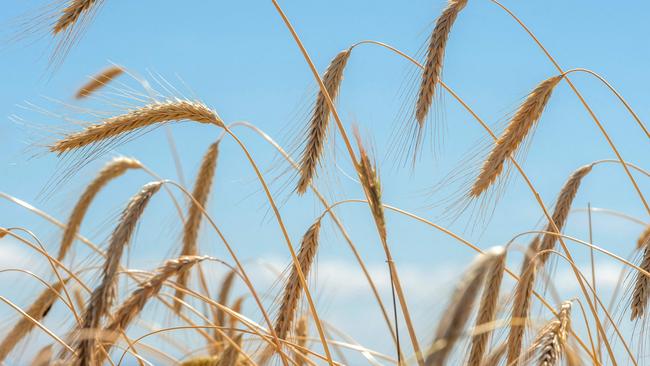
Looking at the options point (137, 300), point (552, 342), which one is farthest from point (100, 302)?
point (552, 342)

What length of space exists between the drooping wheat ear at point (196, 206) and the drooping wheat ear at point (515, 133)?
1.70 meters

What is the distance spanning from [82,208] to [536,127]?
7.86ft

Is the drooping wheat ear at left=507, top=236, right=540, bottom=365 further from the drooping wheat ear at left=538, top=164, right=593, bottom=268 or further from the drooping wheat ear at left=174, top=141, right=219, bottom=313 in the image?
the drooping wheat ear at left=174, top=141, right=219, bottom=313

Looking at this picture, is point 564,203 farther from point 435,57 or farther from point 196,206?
point 196,206

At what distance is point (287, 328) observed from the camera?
8.90 feet

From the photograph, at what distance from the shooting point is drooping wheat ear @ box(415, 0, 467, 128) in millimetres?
2775

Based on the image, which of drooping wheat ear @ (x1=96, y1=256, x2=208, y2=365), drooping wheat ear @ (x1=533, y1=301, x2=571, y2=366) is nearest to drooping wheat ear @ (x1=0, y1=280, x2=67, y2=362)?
drooping wheat ear @ (x1=96, y1=256, x2=208, y2=365)

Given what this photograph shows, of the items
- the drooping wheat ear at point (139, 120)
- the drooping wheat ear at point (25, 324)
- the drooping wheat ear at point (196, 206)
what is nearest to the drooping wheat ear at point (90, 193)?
the drooping wheat ear at point (196, 206)

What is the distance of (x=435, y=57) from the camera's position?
2867mm

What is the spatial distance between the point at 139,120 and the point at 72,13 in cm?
61

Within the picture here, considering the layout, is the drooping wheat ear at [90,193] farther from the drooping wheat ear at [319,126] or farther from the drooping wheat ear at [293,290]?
the drooping wheat ear at [293,290]

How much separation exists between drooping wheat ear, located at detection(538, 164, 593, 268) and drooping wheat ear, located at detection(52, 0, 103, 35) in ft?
6.63

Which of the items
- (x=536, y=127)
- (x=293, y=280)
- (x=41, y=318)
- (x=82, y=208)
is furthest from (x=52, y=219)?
(x=536, y=127)

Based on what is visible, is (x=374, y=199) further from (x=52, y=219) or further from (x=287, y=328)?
(x=52, y=219)
